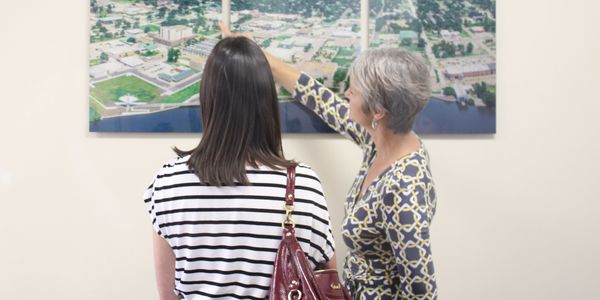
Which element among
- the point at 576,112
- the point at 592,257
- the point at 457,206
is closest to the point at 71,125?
the point at 457,206

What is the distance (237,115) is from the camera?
98cm

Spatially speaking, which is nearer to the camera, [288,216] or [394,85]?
[288,216]

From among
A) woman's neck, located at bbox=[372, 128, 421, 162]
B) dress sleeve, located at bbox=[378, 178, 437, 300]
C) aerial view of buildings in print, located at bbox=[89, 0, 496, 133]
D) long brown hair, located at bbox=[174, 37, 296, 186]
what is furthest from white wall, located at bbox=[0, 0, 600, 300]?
long brown hair, located at bbox=[174, 37, 296, 186]

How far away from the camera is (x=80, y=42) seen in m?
1.55

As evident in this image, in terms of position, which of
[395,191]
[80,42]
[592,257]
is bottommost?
[592,257]

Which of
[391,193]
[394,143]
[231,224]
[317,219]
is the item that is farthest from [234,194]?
[394,143]

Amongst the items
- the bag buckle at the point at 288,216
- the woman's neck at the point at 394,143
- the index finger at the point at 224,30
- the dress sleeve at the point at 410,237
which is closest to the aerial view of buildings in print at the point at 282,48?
the index finger at the point at 224,30

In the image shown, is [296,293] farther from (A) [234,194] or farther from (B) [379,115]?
(B) [379,115]

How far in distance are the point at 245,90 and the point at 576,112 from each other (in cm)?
119

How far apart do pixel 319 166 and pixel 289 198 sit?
62 cm

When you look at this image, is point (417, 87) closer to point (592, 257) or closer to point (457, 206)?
point (457, 206)

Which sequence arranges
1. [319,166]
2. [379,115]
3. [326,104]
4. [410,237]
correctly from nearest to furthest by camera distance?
[410,237]
[379,115]
[326,104]
[319,166]

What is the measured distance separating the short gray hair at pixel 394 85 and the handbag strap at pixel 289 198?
0.34 metres

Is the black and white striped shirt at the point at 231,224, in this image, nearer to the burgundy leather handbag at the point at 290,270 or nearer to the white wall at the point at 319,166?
the burgundy leather handbag at the point at 290,270
